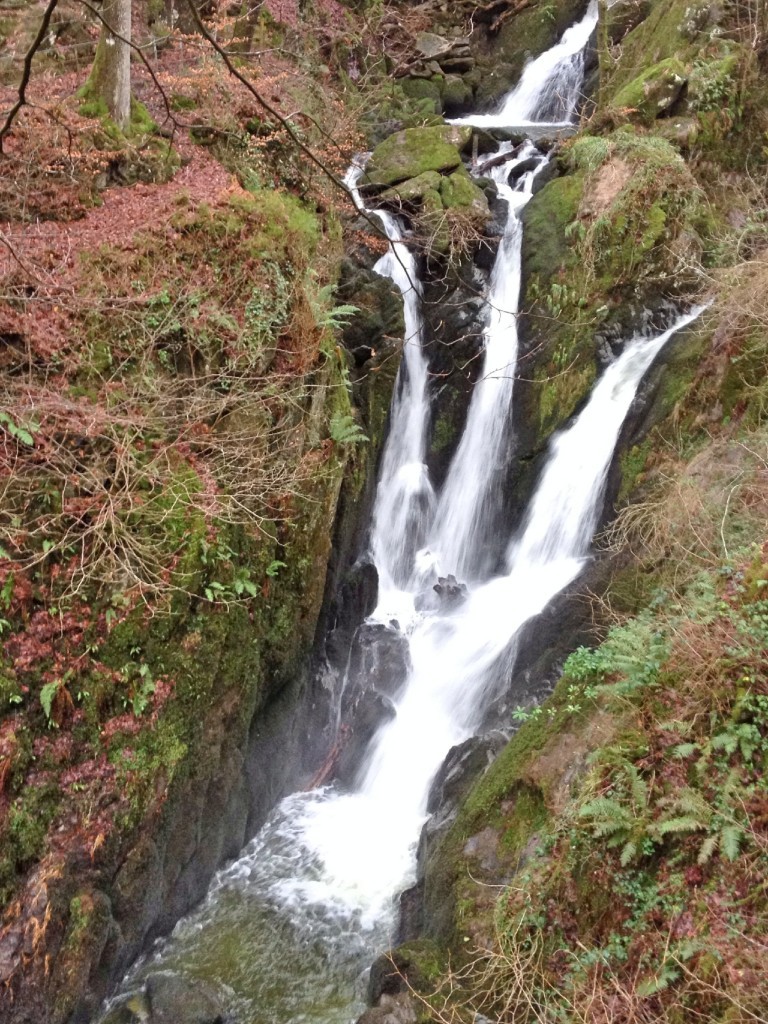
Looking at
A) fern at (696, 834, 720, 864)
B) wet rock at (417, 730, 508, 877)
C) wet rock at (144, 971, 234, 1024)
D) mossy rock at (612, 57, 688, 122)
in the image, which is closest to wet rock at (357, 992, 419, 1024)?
wet rock at (144, 971, 234, 1024)

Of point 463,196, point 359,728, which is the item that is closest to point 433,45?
point 463,196

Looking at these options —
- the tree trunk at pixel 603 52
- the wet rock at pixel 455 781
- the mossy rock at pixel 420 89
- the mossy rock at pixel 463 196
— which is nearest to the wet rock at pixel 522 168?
the mossy rock at pixel 463 196

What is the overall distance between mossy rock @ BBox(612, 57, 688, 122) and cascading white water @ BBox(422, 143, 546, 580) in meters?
2.74

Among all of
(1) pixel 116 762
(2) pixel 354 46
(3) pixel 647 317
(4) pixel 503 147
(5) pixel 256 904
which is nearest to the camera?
(1) pixel 116 762

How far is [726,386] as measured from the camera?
7152 millimetres

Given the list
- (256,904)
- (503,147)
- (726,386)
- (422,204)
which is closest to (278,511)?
(256,904)

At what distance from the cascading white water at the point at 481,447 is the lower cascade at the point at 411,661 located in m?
0.02

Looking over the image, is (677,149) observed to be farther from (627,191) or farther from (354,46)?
(354,46)

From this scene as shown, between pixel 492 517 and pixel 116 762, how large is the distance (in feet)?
19.9

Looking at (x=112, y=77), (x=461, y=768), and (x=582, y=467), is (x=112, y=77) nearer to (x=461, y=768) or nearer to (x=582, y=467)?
(x=582, y=467)

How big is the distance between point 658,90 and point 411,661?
10.1 meters

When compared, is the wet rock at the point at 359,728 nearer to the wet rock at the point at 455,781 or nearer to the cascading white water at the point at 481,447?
the wet rock at the point at 455,781

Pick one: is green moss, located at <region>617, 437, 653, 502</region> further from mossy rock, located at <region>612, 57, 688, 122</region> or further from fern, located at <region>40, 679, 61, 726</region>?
mossy rock, located at <region>612, 57, 688, 122</region>

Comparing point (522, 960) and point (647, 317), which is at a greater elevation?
point (647, 317)
